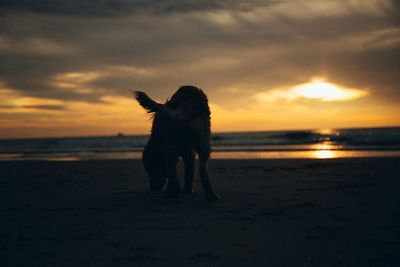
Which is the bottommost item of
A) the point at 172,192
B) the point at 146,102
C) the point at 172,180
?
the point at 172,192

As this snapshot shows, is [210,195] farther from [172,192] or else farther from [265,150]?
[265,150]

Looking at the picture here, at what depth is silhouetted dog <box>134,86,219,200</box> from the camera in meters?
6.23

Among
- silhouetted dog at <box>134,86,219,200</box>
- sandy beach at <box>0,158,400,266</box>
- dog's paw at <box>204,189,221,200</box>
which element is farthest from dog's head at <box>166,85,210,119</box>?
sandy beach at <box>0,158,400,266</box>

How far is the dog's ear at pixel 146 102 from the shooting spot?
590cm

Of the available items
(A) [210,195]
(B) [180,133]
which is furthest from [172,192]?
(B) [180,133]

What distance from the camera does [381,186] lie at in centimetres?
732

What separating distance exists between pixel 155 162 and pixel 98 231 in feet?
8.57

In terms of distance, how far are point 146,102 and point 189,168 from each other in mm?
1566

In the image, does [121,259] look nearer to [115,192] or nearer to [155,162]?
[155,162]

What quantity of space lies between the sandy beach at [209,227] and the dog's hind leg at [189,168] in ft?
0.59

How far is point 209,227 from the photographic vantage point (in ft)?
14.7

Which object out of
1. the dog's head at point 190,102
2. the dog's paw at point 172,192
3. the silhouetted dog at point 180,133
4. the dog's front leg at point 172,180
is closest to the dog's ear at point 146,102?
the silhouetted dog at point 180,133

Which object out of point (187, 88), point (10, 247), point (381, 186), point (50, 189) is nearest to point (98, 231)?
point (10, 247)

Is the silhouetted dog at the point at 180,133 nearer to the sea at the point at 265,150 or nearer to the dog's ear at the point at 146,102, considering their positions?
the dog's ear at the point at 146,102
